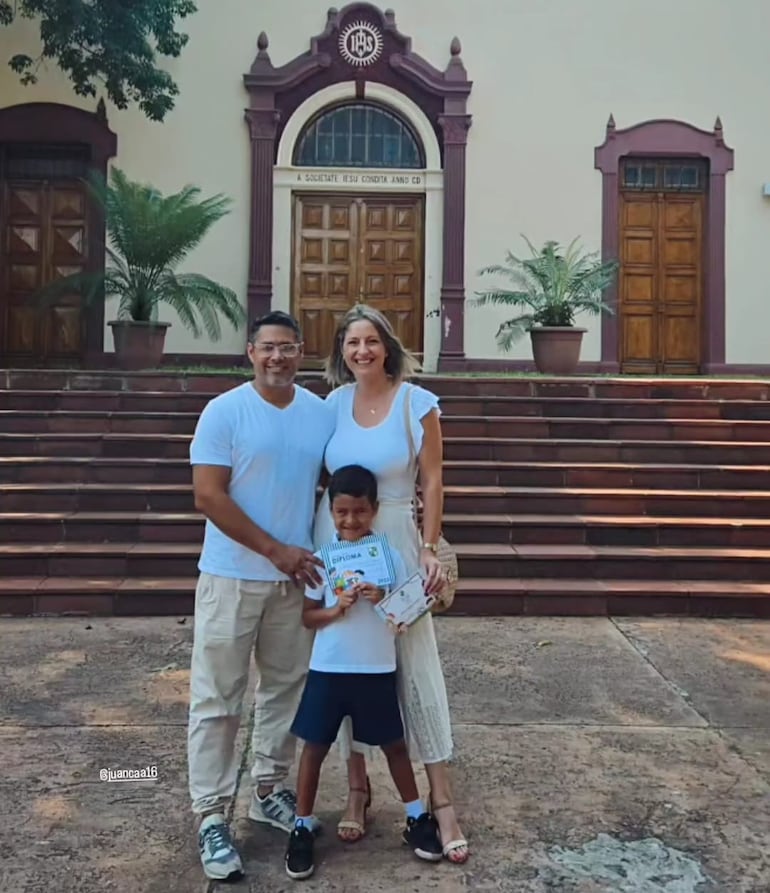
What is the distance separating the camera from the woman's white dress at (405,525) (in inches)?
113

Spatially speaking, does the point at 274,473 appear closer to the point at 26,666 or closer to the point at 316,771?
the point at 316,771

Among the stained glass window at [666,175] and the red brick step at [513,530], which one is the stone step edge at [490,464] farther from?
the stained glass window at [666,175]

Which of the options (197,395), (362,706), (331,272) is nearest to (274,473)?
(362,706)

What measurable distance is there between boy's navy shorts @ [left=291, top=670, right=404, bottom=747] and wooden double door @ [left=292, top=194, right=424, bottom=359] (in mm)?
9419

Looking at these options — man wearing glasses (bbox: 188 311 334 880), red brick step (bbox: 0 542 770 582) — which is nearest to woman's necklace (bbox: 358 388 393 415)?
man wearing glasses (bbox: 188 311 334 880)

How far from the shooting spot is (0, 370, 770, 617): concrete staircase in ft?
19.7

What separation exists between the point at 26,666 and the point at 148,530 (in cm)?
186

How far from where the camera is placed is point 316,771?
2904 mm

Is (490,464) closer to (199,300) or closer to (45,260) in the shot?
(199,300)

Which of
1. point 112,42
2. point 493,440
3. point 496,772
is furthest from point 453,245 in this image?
point 496,772

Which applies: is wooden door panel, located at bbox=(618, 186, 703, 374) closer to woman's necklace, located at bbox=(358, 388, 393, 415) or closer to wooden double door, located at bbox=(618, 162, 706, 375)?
wooden double door, located at bbox=(618, 162, 706, 375)

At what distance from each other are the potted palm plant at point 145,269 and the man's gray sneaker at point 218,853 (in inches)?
307

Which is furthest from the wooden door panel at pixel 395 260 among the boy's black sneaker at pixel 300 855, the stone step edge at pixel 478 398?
the boy's black sneaker at pixel 300 855

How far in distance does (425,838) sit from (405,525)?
97 centimetres
